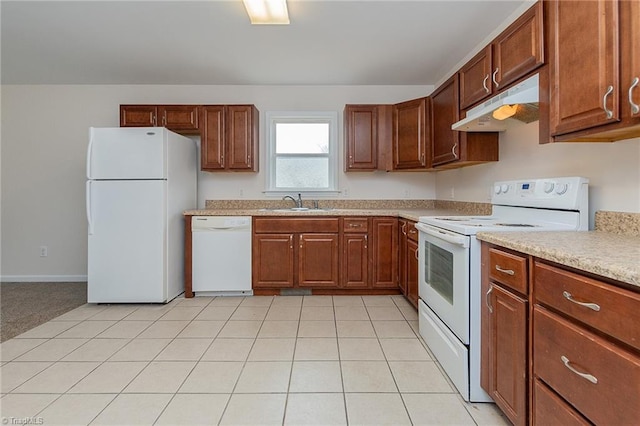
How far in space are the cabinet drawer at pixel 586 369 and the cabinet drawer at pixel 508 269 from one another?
12 centimetres

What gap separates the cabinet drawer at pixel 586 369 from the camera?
83 centimetres

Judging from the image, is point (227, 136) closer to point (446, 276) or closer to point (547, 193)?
point (446, 276)

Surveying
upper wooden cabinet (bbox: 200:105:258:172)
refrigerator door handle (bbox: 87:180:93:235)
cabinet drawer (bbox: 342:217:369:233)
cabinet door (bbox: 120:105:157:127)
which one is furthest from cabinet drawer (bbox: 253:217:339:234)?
cabinet door (bbox: 120:105:157:127)

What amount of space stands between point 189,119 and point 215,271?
1.72m

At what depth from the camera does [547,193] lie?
1.83 m

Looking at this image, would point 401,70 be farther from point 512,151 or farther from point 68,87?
point 68,87

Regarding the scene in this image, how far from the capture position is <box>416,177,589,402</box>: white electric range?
1600 mm

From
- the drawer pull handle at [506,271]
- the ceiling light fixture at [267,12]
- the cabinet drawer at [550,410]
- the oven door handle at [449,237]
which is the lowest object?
the cabinet drawer at [550,410]

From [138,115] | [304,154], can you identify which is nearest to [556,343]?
[304,154]

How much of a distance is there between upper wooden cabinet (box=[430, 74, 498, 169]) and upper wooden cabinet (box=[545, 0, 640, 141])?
1.04 m

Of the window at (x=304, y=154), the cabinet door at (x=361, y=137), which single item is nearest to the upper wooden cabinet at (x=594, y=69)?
the cabinet door at (x=361, y=137)

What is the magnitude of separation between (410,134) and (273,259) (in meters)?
1.97

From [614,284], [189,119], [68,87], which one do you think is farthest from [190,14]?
[614,284]

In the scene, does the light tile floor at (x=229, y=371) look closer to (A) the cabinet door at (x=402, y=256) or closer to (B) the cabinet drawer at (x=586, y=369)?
(A) the cabinet door at (x=402, y=256)
